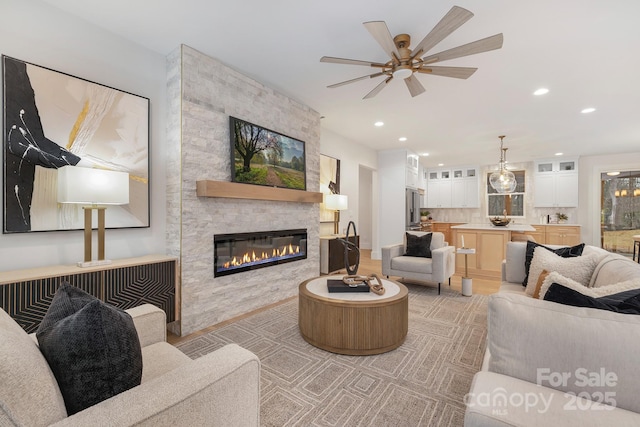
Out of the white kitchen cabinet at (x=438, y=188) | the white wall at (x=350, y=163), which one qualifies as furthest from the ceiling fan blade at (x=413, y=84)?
the white kitchen cabinet at (x=438, y=188)

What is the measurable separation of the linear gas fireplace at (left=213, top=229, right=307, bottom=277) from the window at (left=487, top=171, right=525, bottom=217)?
667 centimetres

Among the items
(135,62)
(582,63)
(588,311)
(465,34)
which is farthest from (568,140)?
(135,62)

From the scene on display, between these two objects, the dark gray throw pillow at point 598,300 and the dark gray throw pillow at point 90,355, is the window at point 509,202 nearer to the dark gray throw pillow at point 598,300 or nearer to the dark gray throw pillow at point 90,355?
the dark gray throw pillow at point 598,300

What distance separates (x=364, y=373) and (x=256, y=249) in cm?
192

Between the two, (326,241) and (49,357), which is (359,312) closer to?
(49,357)

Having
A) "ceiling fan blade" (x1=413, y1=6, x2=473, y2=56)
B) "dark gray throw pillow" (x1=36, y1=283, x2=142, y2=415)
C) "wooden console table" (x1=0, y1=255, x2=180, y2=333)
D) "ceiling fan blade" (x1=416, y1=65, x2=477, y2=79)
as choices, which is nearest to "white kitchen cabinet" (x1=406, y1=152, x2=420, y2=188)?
"ceiling fan blade" (x1=416, y1=65, x2=477, y2=79)

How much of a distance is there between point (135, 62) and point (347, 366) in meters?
3.18

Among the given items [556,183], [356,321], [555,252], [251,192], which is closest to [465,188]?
[556,183]

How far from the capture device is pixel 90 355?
837mm

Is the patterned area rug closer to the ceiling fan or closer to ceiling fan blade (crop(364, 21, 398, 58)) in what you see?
the ceiling fan

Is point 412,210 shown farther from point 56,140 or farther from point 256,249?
point 56,140

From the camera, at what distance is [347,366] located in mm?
2135

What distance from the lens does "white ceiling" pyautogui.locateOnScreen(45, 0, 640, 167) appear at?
7.20ft

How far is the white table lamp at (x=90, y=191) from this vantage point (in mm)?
1990
